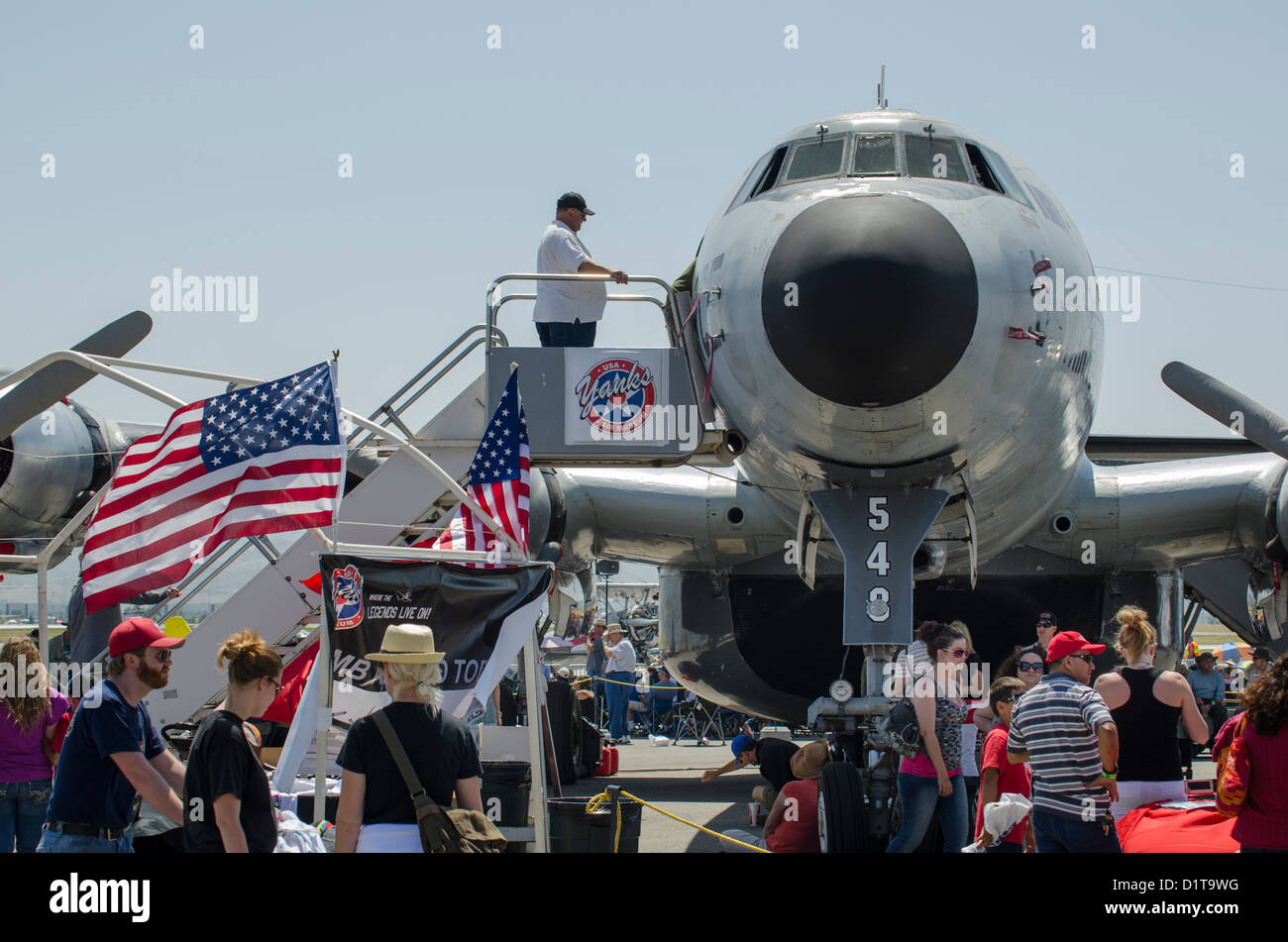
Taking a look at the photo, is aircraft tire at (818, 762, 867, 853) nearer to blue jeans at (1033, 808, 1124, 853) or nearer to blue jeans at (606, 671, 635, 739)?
blue jeans at (1033, 808, 1124, 853)

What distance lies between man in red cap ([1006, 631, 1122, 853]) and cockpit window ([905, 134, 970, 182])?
3.40 m

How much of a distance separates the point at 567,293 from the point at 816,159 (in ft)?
8.33

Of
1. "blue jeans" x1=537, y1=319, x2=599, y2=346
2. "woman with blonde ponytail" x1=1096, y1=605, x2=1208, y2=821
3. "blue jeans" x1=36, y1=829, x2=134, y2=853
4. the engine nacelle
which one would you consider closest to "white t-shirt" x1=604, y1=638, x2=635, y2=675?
the engine nacelle

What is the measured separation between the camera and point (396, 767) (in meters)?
4.93

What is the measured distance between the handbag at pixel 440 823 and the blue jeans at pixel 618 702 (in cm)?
1576

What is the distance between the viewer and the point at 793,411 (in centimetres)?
738

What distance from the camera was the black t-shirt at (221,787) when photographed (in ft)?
15.8

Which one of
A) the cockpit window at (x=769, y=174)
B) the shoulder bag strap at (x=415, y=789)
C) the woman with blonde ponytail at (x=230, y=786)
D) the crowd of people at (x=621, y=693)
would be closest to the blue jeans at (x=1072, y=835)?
the shoulder bag strap at (x=415, y=789)

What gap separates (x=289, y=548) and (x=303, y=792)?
136 inches

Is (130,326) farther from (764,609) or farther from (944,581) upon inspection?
(944,581)

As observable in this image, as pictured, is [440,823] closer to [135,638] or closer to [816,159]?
[135,638]

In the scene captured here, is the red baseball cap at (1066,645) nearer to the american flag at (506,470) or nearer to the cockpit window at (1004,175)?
the american flag at (506,470)

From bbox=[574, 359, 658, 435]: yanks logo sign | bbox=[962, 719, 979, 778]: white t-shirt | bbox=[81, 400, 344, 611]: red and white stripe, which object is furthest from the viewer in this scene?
bbox=[574, 359, 658, 435]: yanks logo sign

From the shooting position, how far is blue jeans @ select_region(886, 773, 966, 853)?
23.8ft
